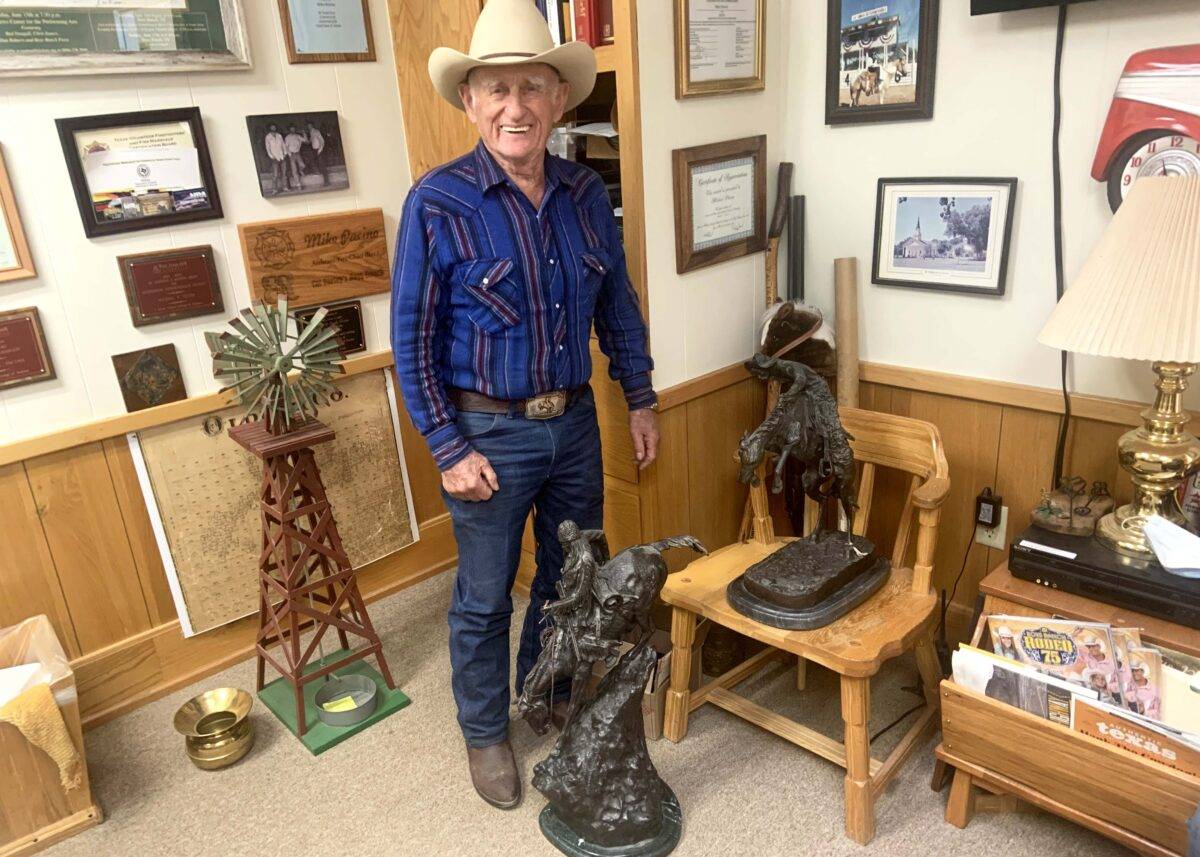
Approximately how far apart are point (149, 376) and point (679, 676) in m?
1.53

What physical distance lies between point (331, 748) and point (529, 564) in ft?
2.77

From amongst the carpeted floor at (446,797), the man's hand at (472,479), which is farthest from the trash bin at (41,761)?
Answer: the man's hand at (472,479)

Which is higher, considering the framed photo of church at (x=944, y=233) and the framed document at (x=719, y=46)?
the framed document at (x=719, y=46)

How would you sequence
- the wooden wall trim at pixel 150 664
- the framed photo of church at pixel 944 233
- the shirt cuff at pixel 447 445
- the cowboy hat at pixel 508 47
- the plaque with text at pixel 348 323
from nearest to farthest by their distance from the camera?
1. the cowboy hat at pixel 508 47
2. the shirt cuff at pixel 447 445
3. the framed photo of church at pixel 944 233
4. the wooden wall trim at pixel 150 664
5. the plaque with text at pixel 348 323

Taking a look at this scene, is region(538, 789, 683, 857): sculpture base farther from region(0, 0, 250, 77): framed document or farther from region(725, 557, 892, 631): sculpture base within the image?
region(0, 0, 250, 77): framed document

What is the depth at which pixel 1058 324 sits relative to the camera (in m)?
1.56

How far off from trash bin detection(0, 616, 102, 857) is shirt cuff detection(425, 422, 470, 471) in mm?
964

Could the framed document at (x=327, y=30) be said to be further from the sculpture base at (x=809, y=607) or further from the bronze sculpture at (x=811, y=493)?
the sculpture base at (x=809, y=607)

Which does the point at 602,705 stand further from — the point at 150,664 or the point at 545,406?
the point at 150,664

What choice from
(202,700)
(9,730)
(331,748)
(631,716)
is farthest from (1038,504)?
(9,730)

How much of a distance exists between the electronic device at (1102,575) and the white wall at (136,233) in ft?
6.52

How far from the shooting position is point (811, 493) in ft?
6.18

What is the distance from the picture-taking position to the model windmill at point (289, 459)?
1975mm

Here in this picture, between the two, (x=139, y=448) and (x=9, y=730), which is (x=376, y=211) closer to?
(x=139, y=448)
